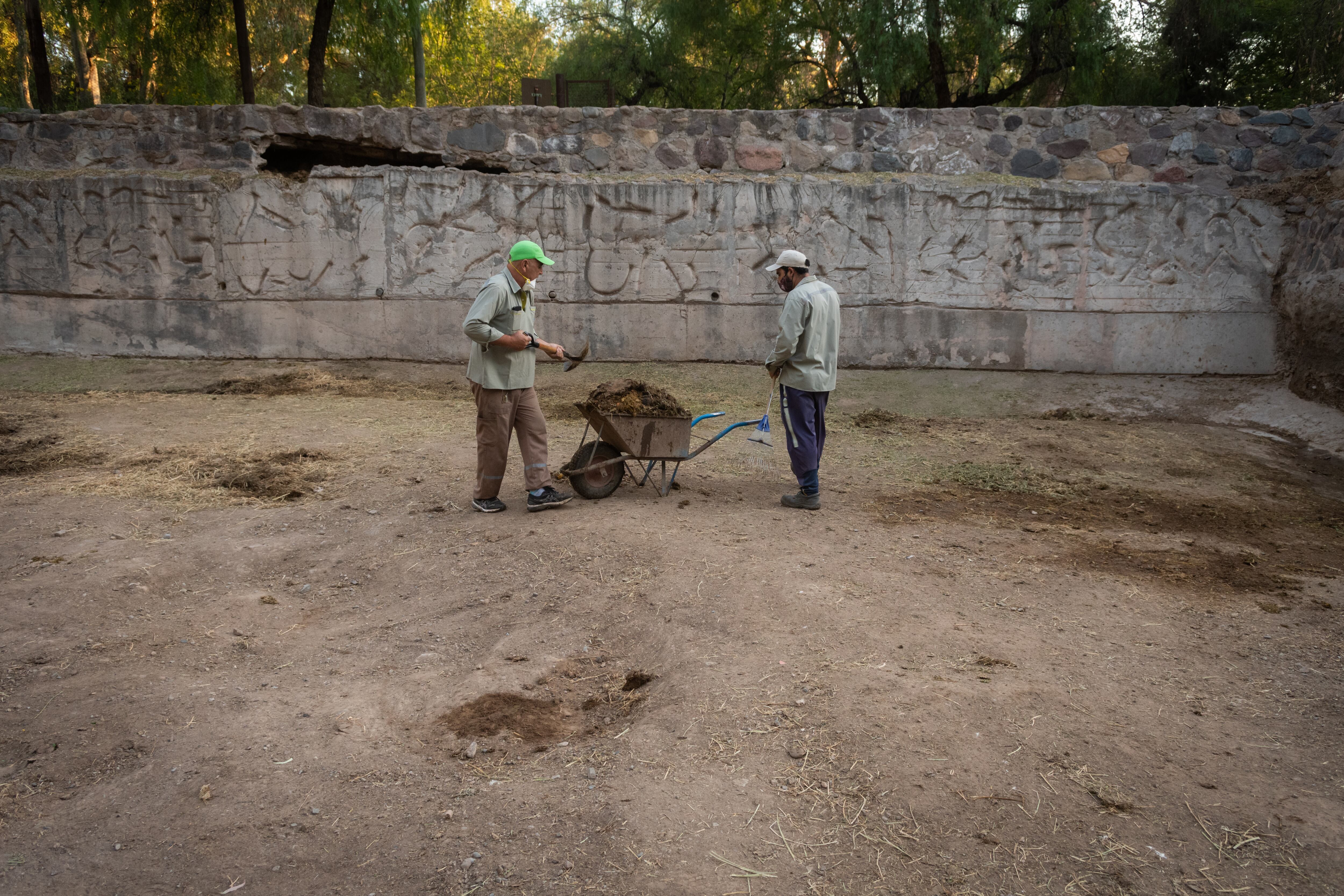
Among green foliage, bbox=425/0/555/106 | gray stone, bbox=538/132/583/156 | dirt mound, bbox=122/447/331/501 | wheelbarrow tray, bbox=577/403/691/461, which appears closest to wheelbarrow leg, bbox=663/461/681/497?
wheelbarrow tray, bbox=577/403/691/461

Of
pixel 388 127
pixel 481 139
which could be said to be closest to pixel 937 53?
pixel 481 139

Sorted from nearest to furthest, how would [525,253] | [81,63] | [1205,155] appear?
[525,253]
[1205,155]
[81,63]

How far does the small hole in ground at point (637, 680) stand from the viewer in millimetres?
3613

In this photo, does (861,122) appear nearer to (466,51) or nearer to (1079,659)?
(1079,659)

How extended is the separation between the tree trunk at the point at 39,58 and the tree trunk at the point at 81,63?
1.85 meters

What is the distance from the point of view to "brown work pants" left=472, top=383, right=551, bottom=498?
5.37m

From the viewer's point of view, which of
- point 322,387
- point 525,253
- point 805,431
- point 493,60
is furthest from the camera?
point 493,60

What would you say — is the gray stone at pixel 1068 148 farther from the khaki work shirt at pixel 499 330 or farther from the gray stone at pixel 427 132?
the khaki work shirt at pixel 499 330

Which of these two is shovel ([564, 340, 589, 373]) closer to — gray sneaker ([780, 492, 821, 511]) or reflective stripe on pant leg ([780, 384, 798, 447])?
reflective stripe on pant leg ([780, 384, 798, 447])

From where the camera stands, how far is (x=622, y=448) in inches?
219

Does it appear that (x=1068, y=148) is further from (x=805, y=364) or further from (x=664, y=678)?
(x=664, y=678)

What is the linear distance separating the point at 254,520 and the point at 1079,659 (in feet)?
14.5

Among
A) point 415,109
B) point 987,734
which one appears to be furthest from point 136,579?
point 415,109

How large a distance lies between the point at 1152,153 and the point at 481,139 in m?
6.98
